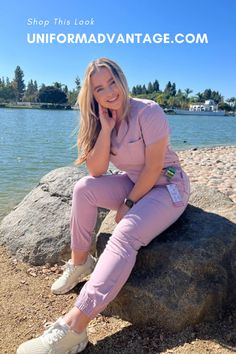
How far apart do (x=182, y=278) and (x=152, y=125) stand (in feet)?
3.65

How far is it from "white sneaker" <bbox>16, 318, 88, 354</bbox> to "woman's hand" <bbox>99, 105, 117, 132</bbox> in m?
1.44

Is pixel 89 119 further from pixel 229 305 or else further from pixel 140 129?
pixel 229 305

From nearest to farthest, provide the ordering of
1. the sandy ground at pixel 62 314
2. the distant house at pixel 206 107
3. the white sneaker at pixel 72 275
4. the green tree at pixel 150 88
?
the sandy ground at pixel 62 314 → the white sneaker at pixel 72 275 → the distant house at pixel 206 107 → the green tree at pixel 150 88

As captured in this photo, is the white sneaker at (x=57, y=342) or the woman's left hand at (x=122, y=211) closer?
the white sneaker at (x=57, y=342)

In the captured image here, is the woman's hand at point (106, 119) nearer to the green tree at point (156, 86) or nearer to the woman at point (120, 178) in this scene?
the woman at point (120, 178)

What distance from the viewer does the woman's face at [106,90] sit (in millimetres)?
3068

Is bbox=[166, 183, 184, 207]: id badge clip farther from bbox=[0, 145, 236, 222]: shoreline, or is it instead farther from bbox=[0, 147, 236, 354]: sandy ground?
bbox=[0, 145, 236, 222]: shoreline

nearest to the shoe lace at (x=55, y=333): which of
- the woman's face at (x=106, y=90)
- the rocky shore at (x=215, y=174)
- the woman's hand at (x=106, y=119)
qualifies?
the woman's hand at (x=106, y=119)

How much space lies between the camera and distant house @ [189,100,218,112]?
120438mm

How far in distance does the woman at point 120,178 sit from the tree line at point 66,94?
348 ft

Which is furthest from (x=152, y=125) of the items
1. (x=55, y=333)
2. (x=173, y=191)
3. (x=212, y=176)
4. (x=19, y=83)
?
(x=19, y=83)

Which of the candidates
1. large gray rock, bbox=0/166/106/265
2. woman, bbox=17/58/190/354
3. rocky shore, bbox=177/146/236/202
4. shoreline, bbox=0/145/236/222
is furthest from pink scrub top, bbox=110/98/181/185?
rocky shore, bbox=177/146/236/202

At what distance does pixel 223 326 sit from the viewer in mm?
2861

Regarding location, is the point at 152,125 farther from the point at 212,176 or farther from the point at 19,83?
the point at 19,83
